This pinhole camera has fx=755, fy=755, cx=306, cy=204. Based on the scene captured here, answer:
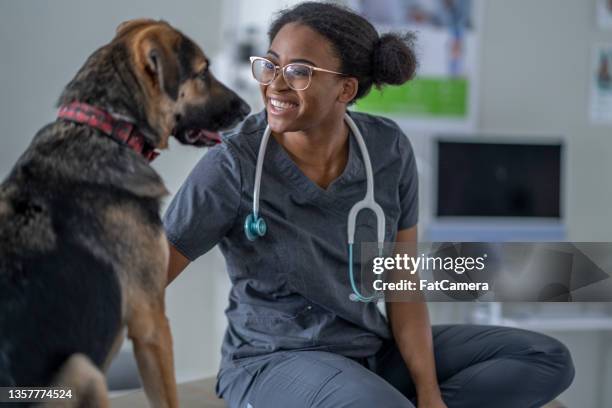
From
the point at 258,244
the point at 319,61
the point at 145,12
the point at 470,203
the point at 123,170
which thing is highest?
the point at 145,12

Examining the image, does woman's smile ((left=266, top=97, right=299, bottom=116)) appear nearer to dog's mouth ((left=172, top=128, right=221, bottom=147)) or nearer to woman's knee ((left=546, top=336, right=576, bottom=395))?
dog's mouth ((left=172, top=128, right=221, bottom=147))

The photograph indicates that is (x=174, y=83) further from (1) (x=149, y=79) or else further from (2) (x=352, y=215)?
(2) (x=352, y=215)

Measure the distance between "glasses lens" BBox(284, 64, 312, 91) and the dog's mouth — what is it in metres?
0.18

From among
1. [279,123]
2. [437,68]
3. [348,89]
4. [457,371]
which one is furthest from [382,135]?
[437,68]

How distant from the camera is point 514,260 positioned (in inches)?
41.0

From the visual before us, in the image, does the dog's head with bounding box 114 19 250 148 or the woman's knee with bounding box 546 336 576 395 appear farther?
the woman's knee with bounding box 546 336 576 395

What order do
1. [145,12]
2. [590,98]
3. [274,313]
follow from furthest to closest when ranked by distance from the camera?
[590,98] < [145,12] < [274,313]

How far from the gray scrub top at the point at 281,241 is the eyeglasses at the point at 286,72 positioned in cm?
16

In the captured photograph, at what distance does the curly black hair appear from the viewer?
1168 mm

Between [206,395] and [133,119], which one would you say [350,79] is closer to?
[133,119]

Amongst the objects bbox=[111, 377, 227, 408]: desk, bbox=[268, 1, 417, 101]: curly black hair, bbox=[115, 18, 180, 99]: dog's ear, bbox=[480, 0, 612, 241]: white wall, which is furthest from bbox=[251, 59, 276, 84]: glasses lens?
bbox=[480, 0, 612, 241]: white wall

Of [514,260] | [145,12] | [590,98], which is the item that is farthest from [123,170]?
[590,98]

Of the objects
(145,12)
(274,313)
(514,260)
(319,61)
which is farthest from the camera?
(145,12)

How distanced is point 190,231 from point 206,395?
1.39 ft
